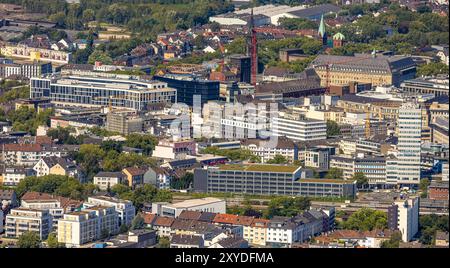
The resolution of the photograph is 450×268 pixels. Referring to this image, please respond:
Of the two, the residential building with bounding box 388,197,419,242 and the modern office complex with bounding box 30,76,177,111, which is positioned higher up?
the modern office complex with bounding box 30,76,177,111

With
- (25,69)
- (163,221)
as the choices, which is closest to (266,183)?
(163,221)

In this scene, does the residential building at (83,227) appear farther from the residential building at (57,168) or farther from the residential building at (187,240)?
the residential building at (57,168)

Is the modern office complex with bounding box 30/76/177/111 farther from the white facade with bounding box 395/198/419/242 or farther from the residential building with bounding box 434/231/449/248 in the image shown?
the residential building with bounding box 434/231/449/248

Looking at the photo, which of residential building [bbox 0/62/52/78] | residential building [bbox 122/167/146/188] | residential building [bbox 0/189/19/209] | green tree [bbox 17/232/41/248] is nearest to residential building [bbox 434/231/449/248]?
green tree [bbox 17/232/41/248]

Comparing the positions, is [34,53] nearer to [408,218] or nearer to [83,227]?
[83,227]

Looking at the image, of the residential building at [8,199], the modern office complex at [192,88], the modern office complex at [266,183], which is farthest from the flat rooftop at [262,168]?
the modern office complex at [192,88]

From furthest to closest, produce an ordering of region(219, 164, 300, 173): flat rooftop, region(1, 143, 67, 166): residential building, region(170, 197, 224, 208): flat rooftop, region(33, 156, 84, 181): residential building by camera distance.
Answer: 1. region(1, 143, 67, 166): residential building
2. region(33, 156, 84, 181): residential building
3. region(219, 164, 300, 173): flat rooftop
4. region(170, 197, 224, 208): flat rooftop
